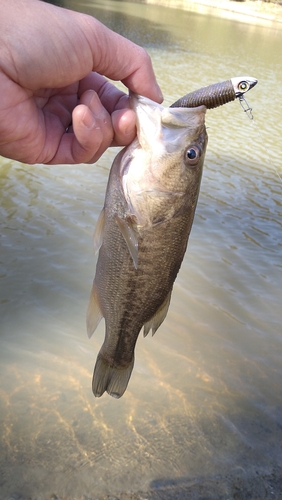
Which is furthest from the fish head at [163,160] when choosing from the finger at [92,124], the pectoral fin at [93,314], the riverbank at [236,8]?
the riverbank at [236,8]

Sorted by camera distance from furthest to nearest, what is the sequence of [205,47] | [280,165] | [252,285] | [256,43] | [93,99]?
[256,43] < [205,47] < [280,165] < [252,285] < [93,99]

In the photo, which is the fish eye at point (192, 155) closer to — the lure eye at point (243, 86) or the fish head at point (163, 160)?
the fish head at point (163, 160)

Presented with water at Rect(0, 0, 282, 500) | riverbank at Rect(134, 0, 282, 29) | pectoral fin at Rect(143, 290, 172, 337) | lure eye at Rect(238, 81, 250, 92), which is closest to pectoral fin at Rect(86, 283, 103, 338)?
pectoral fin at Rect(143, 290, 172, 337)


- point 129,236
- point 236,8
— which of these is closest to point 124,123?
point 129,236

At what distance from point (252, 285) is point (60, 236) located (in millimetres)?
2350

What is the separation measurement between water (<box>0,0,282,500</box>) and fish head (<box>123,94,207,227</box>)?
1.88 metres

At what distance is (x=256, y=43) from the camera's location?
29906 mm

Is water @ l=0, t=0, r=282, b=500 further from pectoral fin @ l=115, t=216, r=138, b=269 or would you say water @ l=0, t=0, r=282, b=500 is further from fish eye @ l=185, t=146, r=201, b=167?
fish eye @ l=185, t=146, r=201, b=167

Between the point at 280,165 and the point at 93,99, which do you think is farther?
the point at 280,165

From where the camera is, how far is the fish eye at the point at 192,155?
233 cm

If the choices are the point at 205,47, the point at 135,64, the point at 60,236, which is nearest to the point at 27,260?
the point at 60,236

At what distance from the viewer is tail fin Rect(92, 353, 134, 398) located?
2805 millimetres

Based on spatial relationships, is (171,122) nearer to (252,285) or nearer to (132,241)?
(132,241)

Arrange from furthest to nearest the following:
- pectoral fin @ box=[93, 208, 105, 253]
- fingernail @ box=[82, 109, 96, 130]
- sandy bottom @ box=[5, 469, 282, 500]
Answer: sandy bottom @ box=[5, 469, 282, 500]
pectoral fin @ box=[93, 208, 105, 253]
fingernail @ box=[82, 109, 96, 130]
